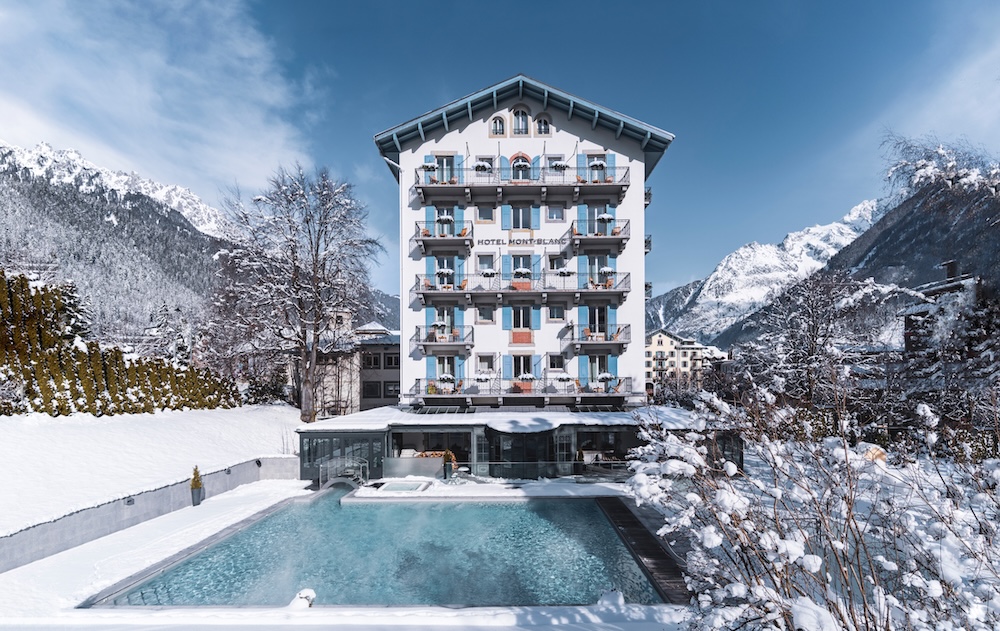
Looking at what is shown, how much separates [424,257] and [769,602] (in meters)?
21.7

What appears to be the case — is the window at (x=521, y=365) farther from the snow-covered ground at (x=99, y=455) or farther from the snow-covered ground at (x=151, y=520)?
the snow-covered ground at (x=99, y=455)

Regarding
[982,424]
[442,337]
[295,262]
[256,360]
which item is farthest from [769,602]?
[256,360]

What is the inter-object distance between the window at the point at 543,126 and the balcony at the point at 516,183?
2365 mm

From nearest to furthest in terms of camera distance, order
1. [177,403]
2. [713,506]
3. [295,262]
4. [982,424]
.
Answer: [713,506] → [982,424] → [177,403] → [295,262]

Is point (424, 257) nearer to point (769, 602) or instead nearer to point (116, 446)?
point (116, 446)

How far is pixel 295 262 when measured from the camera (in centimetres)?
2484

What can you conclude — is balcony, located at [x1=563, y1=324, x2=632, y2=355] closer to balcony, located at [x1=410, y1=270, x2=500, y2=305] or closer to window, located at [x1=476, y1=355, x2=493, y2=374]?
window, located at [x1=476, y1=355, x2=493, y2=374]

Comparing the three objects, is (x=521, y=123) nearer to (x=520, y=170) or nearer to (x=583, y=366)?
(x=520, y=170)

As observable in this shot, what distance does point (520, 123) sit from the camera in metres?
24.4

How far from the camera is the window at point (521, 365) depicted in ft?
76.0

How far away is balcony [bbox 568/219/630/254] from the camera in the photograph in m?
22.9

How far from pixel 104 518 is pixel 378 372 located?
72.5 ft

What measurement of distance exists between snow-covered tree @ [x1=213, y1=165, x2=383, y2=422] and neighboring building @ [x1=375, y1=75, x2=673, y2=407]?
14.5 feet

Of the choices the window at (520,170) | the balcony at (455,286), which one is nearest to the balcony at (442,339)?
the balcony at (455,286)
